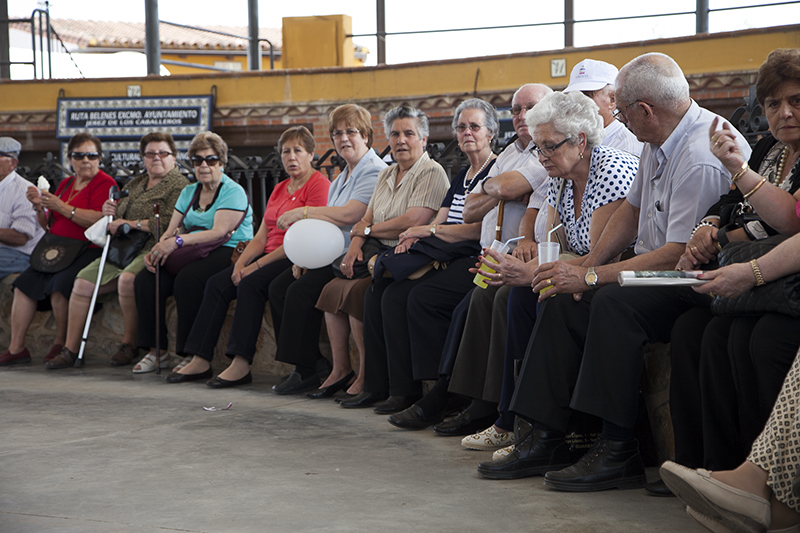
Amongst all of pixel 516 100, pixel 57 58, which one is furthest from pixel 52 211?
pixel 57 58

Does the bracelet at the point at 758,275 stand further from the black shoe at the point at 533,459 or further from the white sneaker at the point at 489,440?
the white sneaker at the point at 489,440

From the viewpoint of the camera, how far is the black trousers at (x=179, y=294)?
481 centimetres

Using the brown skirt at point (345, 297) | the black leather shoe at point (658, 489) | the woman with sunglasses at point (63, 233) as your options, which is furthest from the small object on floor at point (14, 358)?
the black leather shoe at point (658, 489)

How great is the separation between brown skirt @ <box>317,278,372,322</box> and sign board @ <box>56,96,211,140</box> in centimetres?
596

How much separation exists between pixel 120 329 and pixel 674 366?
4.00 m

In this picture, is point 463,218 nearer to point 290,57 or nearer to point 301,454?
point 301,454

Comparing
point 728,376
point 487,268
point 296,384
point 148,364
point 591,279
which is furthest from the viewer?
point 148,364

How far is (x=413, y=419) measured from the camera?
11.1 feet

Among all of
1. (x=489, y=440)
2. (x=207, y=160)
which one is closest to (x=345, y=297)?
(x=489, y=440)

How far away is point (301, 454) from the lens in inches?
118

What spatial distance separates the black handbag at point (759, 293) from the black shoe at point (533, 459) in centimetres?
72

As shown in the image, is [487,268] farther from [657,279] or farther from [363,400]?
[363,400]

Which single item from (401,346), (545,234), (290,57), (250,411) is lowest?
(250,411)

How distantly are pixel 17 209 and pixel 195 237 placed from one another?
1649 millimetres
